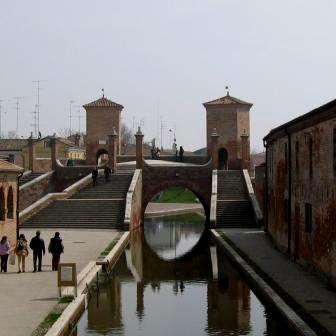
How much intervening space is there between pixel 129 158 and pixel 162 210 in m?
7.04

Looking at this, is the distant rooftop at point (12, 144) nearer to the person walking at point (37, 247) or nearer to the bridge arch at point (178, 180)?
the bridge arch at point (178, 180)

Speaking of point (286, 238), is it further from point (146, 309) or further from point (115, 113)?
point (115, 113)

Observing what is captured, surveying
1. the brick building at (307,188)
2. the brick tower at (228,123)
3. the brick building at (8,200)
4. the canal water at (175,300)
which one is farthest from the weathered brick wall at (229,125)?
the brick building at (8,200)

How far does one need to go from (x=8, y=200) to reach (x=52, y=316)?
38.7ft

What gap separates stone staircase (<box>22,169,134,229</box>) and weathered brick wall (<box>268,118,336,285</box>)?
1160cm

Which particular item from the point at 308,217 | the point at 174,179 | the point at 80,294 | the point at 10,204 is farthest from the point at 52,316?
the point at 174,179

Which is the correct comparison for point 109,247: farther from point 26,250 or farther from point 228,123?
point 228,123

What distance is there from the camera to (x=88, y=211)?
37906 mm

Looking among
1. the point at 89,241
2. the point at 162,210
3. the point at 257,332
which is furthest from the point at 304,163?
the point at 162,210

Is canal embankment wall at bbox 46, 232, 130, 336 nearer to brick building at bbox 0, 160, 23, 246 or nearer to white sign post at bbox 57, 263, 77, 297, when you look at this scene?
white sign post at bbox 57, 263, 77, 297

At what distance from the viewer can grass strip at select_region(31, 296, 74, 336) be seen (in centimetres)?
1311

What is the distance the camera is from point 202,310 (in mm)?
17000

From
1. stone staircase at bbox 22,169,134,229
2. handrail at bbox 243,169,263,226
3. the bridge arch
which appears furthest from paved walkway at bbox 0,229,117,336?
the bridge arch

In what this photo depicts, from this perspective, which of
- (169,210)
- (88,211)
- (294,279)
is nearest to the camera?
(294,279)
